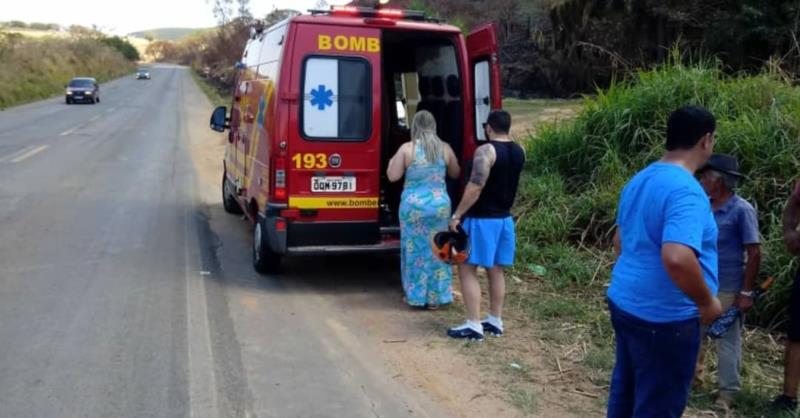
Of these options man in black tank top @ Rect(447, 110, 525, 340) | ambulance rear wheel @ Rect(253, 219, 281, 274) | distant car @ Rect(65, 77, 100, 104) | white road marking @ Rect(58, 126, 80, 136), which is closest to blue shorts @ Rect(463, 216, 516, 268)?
man in black tank top @ Rect(447, 110, 525, 340)

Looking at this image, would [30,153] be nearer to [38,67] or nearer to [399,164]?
[399,164]

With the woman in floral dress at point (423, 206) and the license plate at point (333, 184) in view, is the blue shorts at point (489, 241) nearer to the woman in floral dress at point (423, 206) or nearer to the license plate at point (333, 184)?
the woman in floral dress at point (423, 206)

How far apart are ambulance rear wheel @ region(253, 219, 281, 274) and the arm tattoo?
7.93ft

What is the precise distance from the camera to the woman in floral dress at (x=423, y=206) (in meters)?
6.12

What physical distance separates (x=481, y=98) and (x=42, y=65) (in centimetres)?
5240

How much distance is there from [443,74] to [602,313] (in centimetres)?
294

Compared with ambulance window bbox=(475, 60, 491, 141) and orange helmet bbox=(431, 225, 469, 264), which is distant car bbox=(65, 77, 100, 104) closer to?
ambulance window bbox=(475, 60, 491, 141)

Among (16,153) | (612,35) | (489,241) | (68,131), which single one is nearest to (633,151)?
(489,241)

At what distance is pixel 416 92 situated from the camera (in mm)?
8648

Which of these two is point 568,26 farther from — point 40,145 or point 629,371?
point 629,371

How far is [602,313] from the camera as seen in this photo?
238 inches

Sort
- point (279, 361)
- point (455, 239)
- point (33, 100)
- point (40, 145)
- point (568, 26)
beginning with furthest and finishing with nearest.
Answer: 1. point (33, 100)
2. point (568, 26)
3. point (40, 145)
4. point (455, 239)
5. point (279, 361)

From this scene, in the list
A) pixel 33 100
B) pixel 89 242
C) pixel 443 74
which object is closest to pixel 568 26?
pixel 443 74

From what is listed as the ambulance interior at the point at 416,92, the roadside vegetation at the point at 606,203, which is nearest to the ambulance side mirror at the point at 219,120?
the ambulance interior at the point at 416,92
